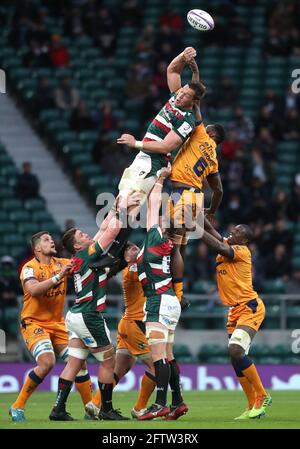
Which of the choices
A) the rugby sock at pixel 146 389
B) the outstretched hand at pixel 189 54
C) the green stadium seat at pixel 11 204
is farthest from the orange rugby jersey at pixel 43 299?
the green stadium seat at pixel 11 204

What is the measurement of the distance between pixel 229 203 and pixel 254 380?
31.7 feet

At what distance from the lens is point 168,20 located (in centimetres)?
2772

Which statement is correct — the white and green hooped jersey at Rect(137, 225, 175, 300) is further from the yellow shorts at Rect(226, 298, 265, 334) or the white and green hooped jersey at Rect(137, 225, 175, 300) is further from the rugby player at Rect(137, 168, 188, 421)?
the yellow shorts at Rect(226, 298, 265, 334)

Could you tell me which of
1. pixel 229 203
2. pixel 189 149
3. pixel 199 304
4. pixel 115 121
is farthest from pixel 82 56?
pixel 189 149

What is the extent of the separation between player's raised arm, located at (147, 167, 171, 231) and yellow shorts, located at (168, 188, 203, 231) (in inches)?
12.4

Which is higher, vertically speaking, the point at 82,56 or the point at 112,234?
the point at 82,56

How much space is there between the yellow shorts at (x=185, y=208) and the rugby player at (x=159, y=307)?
60 cm

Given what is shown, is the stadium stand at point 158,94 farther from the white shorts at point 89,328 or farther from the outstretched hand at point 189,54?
the white shorts at point 89,328

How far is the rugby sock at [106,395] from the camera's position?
Answer: 44.3 ft

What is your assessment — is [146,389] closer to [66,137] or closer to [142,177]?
[142,177]

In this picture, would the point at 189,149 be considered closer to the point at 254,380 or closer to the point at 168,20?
the point at 254,380

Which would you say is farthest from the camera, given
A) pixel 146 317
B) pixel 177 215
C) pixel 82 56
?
pixel 82 56

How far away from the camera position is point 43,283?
45.9ft

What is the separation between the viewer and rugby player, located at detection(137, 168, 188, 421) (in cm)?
1291
